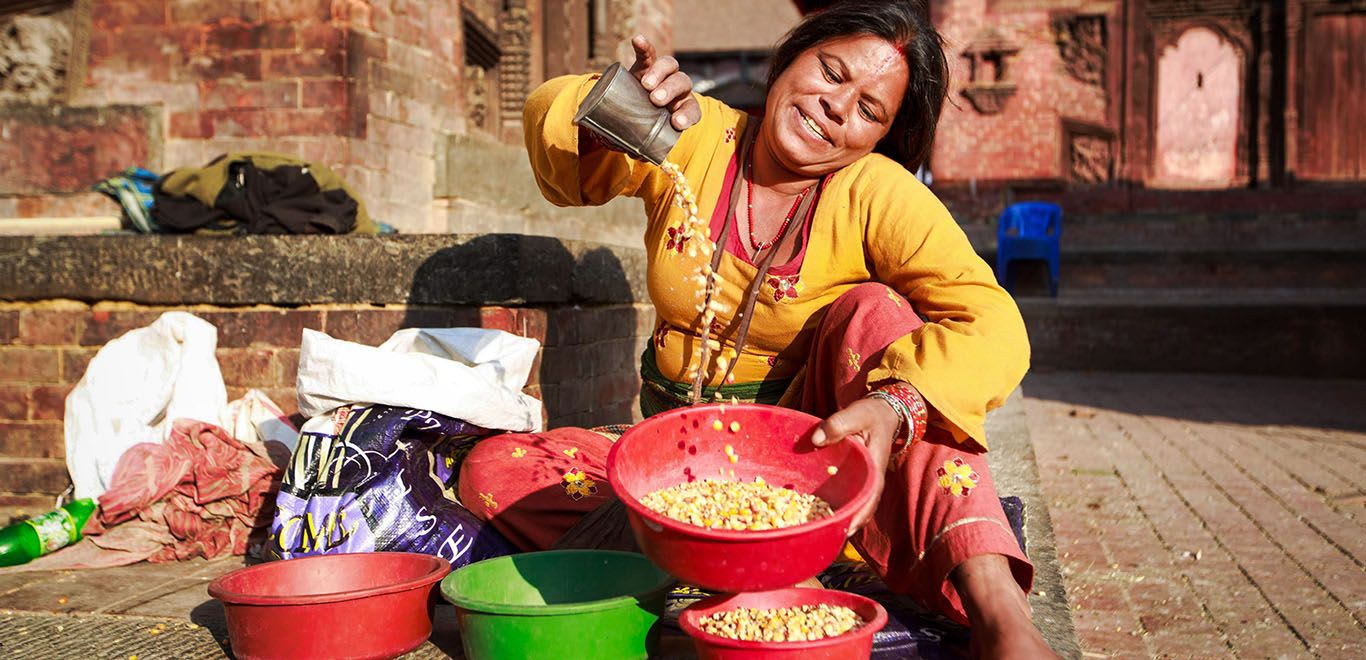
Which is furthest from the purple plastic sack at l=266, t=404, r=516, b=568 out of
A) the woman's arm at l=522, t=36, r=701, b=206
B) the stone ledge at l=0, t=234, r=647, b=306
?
the stone ledge at l=0, t=234, r=647, b=306

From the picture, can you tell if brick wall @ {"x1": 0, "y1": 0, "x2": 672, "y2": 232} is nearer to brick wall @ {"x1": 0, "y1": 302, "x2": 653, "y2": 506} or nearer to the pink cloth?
brick wall @ {"x1": 0, "y1": 302, "x2": 653, "y2": 506}

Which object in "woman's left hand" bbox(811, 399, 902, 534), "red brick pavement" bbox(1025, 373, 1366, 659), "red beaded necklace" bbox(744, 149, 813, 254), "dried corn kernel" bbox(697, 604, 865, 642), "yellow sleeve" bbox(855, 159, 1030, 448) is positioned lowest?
"red brick pavement" bbox(1025, 373, 1366, 659)

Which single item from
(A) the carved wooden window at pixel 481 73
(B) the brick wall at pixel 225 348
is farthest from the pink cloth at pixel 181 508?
(A) the carved wooden window at pixel 481 73

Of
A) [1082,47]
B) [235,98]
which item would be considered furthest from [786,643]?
[1082,47]

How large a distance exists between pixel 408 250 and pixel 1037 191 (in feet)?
41.4

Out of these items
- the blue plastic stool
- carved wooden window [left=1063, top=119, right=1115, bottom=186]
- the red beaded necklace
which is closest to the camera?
the red beaded necklace

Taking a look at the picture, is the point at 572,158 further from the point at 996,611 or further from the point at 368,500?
the point at 996,611

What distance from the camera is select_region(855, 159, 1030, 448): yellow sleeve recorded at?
6.37ft

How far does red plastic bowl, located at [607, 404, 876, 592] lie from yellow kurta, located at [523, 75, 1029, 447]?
8.4 inches

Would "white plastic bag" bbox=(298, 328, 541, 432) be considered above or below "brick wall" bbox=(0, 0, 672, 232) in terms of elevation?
below

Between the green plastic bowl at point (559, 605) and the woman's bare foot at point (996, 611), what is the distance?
54 cm

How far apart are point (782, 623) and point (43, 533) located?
2.12 m

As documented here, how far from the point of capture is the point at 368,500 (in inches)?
93.7

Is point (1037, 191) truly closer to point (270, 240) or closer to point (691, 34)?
point (270, 240)
